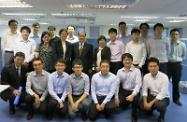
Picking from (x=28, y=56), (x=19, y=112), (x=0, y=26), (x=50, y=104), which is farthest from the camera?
(x=0, y=26)

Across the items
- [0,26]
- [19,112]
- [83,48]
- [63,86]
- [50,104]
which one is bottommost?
[19,112]

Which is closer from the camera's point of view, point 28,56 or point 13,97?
point 13,97

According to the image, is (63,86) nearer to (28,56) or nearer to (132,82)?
(28,56)

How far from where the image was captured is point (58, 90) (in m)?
3.29

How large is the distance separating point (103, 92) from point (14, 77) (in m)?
1.53

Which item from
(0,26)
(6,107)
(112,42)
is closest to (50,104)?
(6,107)

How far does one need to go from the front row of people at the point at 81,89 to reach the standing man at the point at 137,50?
25cm

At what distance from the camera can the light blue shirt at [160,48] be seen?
3566mm

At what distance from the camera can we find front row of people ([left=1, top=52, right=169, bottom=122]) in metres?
3.12

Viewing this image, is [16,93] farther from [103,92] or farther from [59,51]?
[103,92]

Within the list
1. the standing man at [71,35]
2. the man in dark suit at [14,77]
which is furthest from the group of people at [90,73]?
the standing man at [71,35]

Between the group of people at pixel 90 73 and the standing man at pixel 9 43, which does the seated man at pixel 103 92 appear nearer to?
the group of people at pixel 90 73

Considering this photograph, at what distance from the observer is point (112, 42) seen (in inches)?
148

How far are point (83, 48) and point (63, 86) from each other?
839mm
